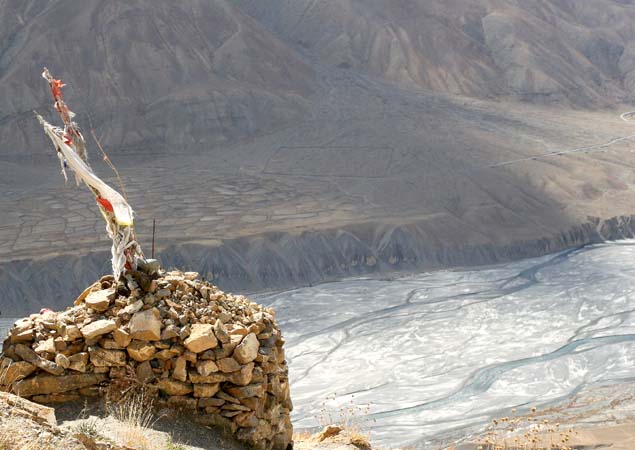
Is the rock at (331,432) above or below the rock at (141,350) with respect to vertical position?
below

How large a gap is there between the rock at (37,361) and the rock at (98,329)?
33 cm

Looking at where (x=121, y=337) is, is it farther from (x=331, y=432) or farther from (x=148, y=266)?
(x=331, y=432)

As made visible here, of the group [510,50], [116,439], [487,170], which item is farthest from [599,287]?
[510,50]

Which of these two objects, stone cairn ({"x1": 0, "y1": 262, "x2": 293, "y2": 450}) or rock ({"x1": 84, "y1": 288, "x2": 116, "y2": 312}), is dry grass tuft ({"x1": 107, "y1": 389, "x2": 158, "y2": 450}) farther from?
rock ({"x1": 84, "y1": 288, "x2": 116, "y2": 312})

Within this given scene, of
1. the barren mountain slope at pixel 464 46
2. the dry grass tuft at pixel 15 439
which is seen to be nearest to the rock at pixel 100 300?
the dry grass tuft at pixel 15 439

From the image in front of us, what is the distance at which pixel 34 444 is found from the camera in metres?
4.97

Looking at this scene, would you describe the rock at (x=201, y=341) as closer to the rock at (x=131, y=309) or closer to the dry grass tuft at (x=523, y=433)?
the rock at (x=131, y=309)

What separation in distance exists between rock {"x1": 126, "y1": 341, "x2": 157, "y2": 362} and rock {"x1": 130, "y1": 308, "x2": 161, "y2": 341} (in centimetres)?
5

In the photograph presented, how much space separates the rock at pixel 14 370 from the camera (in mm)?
6867

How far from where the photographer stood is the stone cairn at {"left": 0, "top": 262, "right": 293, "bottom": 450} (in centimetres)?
691

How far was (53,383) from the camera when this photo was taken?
6930 millimetres

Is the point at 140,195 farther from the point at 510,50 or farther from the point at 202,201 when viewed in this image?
the point at 510,50

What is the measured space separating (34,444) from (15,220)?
26.1 metres

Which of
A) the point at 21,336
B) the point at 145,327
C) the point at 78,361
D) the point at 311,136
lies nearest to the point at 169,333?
the point at 145,327
